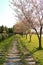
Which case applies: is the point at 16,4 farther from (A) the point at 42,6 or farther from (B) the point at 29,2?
(A) the point at 42,6

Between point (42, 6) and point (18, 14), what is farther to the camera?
point (18, 14)

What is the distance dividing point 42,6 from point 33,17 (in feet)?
7.49

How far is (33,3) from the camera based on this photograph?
72.9 feet

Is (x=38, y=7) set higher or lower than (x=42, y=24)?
higher

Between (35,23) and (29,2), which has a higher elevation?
(29,2)

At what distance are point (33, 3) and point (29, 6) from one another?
66cm

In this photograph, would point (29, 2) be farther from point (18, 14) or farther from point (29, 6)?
point (18, 14)

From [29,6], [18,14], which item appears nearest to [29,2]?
[29,6]

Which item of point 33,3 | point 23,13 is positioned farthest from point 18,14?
point 33,3

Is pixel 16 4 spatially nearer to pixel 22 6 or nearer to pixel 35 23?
pixel 22 6

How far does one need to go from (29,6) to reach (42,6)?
7.53 ft

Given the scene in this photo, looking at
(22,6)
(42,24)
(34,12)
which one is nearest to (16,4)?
(22,6)

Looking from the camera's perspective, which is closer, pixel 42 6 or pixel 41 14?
pixel 42 6

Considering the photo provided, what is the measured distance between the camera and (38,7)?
2228cm
